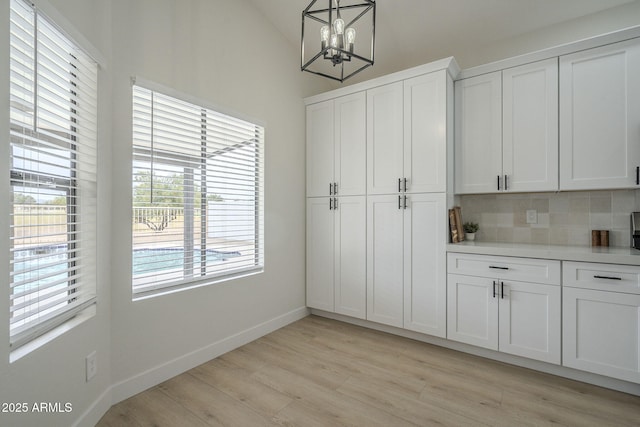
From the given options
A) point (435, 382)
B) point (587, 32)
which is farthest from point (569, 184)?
point (435, 382)

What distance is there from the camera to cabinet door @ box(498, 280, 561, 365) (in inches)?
87.9

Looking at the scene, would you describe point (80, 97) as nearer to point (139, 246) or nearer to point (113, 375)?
point (139, 246)

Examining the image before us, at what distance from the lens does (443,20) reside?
290 centimetres

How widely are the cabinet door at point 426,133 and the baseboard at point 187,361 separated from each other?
80.0 inches

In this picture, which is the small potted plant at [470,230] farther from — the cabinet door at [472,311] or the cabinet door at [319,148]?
the cabinet door at [319,148]

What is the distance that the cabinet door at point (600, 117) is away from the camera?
223 cm

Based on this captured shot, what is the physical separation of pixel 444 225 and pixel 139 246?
249cm

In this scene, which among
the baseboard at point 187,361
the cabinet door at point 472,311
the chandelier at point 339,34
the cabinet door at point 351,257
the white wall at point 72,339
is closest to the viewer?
the white wall at point 72,339

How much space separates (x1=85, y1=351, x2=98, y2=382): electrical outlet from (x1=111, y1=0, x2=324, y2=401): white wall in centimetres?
19

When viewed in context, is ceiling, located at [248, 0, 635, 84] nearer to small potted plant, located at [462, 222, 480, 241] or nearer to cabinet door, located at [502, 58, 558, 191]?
cabinet door, located at [502, 58, 558, 191]

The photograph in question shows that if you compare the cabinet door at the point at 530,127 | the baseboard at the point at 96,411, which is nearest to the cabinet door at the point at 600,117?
the cabinet door at the point at 530,127

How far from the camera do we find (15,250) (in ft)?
4.18

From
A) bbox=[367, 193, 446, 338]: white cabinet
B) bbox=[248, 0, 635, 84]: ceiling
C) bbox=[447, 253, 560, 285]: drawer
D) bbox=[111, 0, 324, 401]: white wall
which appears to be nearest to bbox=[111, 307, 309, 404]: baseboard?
bbox=[111, 0, 324, 401]: white wall

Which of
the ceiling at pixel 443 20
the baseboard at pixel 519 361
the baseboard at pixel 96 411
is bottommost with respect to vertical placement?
the baseboard at pixel 519 361
